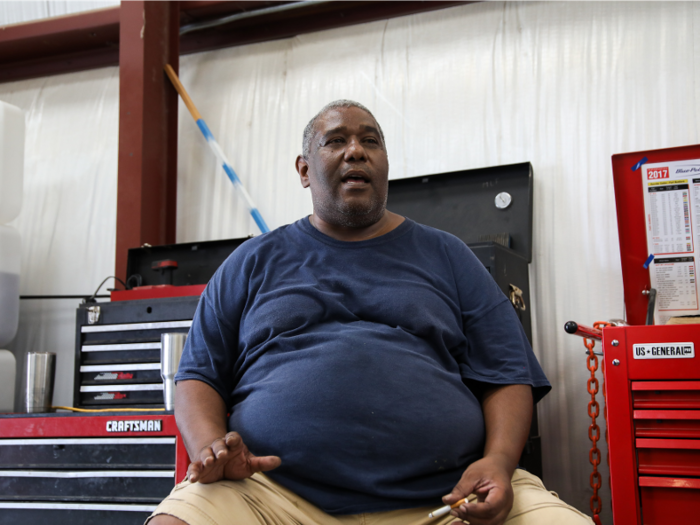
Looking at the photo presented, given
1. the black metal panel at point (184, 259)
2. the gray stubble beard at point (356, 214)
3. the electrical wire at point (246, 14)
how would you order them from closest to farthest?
1. the gray stubble beard at point (356, 214)
2. the black metal panel at point (184, 259)
3. the electrical wire at point (246, 14)

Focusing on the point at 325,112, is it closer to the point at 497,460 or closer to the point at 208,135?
the point at 497,460

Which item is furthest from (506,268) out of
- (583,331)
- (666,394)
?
(666,394)

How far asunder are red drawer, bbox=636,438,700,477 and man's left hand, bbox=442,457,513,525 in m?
0.58

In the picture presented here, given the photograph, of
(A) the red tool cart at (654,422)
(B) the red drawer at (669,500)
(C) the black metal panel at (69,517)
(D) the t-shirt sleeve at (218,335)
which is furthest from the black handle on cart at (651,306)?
(C) the black metal panel at (69,517)

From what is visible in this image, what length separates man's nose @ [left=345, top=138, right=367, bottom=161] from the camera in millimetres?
1178

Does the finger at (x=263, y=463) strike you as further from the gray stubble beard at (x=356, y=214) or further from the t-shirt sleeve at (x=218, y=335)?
the gray stubble beard at (x=356, y=214)

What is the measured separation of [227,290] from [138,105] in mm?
1733

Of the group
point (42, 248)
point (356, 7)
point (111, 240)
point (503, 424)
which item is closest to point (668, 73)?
point (356, 7)

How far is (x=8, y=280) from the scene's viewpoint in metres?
2.36

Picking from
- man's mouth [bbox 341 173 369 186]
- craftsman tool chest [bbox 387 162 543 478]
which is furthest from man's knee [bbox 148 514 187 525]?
craftsman tool chest [bbox 387 162 543 478]

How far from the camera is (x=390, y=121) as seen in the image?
2.41 metres

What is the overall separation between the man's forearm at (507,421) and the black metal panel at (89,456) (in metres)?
0.78

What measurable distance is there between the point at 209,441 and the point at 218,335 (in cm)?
22

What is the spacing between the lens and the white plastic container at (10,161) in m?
2.38
